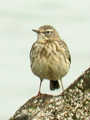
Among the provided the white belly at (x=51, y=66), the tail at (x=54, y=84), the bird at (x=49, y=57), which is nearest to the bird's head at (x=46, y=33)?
the bird at (x=49, y=57)

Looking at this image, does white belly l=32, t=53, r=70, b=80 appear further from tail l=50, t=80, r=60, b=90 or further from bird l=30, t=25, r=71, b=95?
tail l=50, t=80, r=60, b=90

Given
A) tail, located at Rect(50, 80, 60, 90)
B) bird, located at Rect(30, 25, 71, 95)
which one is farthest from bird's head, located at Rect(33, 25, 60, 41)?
tail, located at Rect(50, 80, 60, 90)

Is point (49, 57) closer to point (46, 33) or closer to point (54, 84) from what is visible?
point (46, 33)

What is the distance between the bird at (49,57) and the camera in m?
8.41

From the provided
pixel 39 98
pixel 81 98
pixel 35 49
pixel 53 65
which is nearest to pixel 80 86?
pixel 81 98

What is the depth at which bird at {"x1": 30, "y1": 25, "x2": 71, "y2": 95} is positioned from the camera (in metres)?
8.41

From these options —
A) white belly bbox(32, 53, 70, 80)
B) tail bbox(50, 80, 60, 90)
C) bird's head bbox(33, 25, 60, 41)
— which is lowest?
tail bbox(50, 80, 60, 90)

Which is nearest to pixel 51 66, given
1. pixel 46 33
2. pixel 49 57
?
pixel 49 57

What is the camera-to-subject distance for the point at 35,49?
884 cm

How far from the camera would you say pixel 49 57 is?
8.45 meters

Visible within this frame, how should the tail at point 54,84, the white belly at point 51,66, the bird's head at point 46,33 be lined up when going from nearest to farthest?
the white belly at point 51,66 < the bird's head at point 46,33 < the tail at point 54,84

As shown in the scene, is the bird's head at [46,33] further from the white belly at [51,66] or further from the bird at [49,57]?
the white belly at [51,66]

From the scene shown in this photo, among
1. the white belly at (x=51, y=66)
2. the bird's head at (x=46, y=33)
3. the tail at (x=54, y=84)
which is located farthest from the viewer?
the tail at (x=54, y=84)

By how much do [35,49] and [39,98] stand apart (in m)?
2.37
